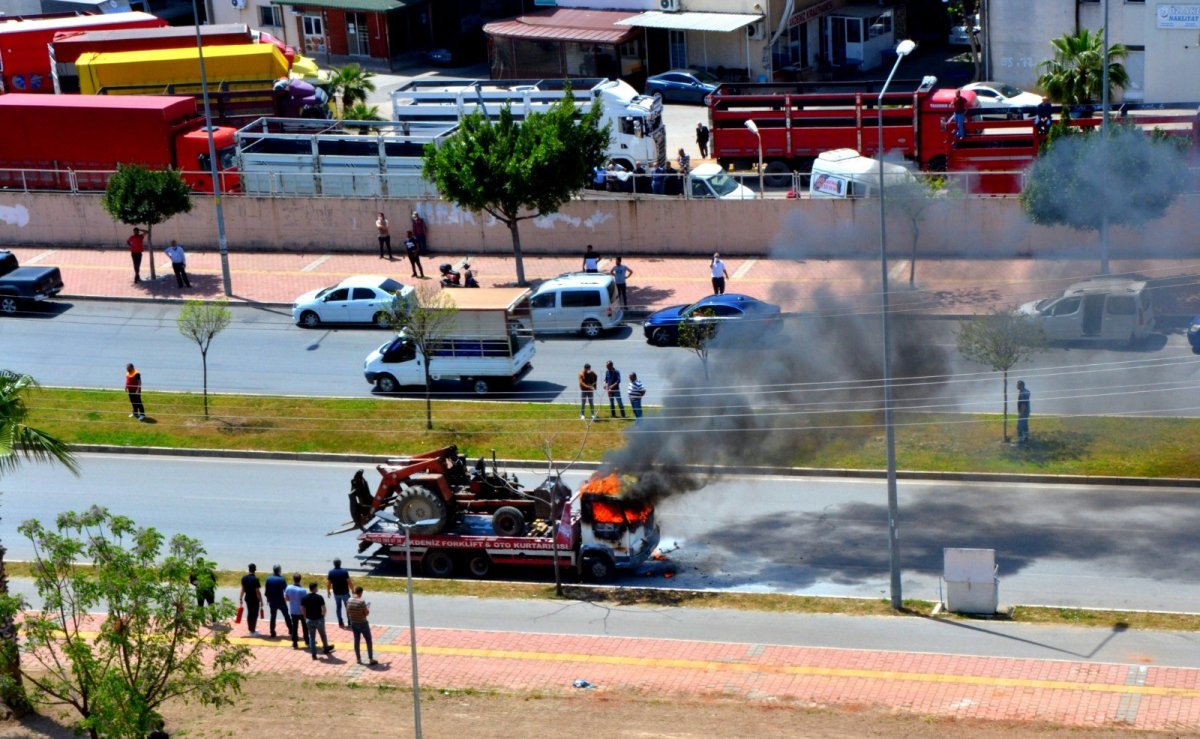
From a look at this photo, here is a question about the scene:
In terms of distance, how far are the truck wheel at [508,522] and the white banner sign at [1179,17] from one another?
31.9m

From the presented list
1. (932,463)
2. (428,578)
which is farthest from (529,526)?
(932,463)

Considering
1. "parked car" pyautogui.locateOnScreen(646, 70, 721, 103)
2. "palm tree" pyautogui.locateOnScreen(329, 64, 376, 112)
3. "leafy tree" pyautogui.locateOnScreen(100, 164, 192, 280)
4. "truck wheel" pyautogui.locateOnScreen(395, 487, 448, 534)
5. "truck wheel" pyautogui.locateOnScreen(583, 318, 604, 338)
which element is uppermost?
"palm tree" pyautogui.locateOnScreen(329, 64, 376, 112)

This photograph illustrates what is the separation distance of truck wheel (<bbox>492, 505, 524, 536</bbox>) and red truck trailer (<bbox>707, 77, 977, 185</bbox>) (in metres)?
19.3

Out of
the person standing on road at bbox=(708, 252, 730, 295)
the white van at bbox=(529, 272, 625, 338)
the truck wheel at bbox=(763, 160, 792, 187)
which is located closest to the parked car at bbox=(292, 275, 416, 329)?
the white van at bbox=(529, 272, 625, 338)

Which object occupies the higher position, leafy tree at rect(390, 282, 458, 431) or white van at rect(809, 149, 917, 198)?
white van at rect(809, 149, 917, 198)

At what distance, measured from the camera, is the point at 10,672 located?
25.4m

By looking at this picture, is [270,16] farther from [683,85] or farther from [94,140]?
[94,140]

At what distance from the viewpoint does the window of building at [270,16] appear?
72375 millimetres

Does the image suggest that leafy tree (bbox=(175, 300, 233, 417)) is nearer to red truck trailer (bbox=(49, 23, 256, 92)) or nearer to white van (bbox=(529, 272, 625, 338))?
white van (bbox=(529, 272, 625, 338))

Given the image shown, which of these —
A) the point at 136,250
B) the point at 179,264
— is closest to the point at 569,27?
the point at 179,264

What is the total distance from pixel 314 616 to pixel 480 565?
4.40 meters

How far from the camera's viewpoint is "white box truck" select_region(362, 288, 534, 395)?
3984 centimetres

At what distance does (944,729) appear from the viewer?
81.3ft

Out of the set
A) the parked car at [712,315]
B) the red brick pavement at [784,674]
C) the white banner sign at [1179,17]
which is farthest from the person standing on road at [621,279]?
the white banner sign at [1179,17]
